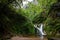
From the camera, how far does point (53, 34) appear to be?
5.97 metres

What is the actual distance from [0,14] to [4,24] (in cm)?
21

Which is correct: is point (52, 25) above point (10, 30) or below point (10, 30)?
above

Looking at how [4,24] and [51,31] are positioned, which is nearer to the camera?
[4,24]

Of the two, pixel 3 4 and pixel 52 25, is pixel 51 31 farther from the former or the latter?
pixel 3 4

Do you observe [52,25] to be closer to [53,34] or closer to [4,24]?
[53,34]

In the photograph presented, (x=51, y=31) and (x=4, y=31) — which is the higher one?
(x=51, y=31)

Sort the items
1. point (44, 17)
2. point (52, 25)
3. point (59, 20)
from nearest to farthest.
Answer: point (59, 20) → point (52, 25) → point (44, 17)

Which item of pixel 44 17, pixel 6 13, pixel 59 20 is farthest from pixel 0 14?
pixel 44 17

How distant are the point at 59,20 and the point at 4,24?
7.65 ft

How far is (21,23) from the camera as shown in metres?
3.88

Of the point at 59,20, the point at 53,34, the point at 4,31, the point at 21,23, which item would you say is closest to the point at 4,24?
the point at 4,31

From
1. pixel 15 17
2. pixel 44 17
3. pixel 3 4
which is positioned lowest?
pixel 15 17

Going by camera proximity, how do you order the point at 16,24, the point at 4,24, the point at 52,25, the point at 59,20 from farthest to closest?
the point at 52,25 → the point at 59,20 → the point at 16,24 → the point at 4,24

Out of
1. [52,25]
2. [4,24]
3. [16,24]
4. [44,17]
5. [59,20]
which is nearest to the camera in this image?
[4,24]
